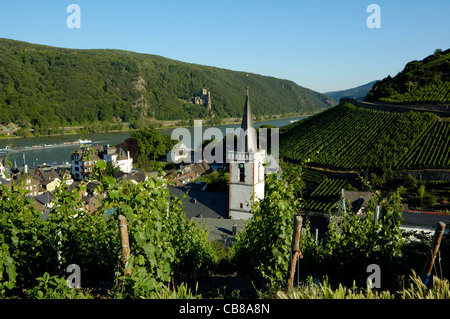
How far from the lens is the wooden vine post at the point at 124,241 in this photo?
3954 millimetres

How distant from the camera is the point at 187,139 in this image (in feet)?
268

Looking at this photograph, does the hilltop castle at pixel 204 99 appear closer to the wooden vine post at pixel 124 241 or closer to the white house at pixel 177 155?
the white house at pixel 177 155

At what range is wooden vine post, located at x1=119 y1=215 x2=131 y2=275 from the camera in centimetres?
395

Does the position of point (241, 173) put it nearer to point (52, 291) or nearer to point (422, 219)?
point (422, 219)

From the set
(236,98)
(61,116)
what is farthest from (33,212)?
(236,98)

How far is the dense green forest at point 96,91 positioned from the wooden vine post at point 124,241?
93.6m

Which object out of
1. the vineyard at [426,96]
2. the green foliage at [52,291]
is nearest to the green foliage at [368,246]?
the green foliage at [52,291]

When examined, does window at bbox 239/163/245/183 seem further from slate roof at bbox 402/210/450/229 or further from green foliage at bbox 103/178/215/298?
green foliage at bbox 103/178/215/298

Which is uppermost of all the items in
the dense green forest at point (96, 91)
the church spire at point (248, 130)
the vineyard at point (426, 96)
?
the dense green forest at point (96, 91)

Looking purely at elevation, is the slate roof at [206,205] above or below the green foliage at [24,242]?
below

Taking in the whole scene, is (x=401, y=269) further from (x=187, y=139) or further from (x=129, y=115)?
(x=129, y=115)

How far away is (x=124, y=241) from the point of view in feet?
13.3

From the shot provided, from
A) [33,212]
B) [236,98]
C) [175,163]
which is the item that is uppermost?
[236,98]
